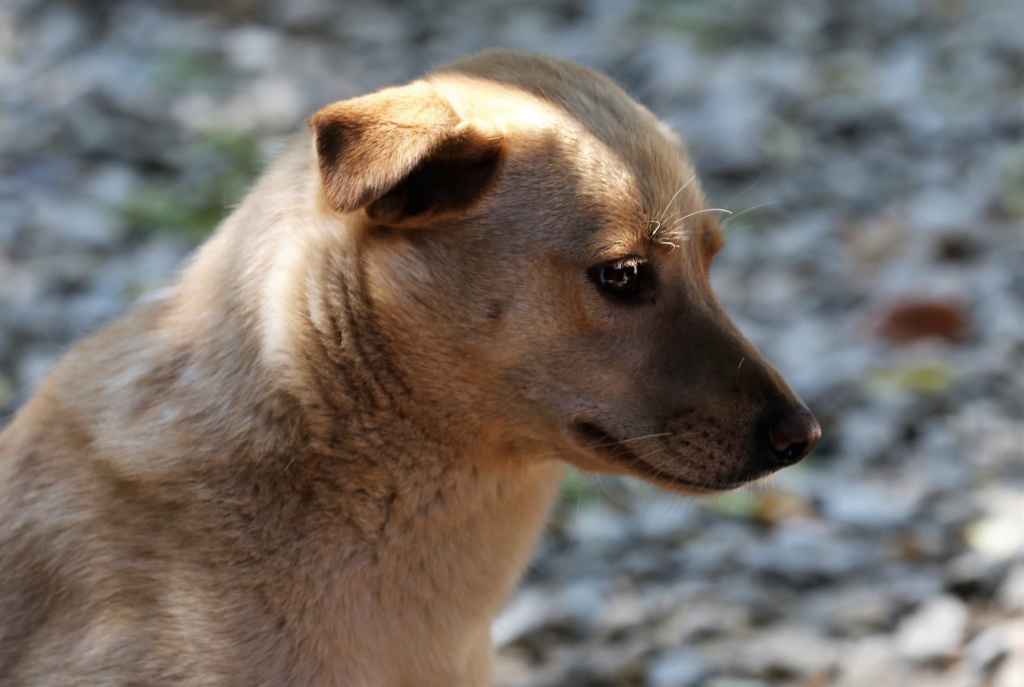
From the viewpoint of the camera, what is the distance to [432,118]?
2.60 metres

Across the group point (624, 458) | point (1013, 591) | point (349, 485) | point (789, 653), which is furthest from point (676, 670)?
point (349, 485)

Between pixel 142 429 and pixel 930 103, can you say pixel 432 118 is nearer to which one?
pixel 142 429

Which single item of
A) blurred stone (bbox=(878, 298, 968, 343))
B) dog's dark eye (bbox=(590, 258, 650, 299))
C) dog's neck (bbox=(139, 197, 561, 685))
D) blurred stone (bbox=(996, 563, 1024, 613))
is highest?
dog's dark eye (bbox=(590, 258, 650, 299))

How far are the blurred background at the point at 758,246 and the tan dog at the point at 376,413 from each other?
2.07 ft

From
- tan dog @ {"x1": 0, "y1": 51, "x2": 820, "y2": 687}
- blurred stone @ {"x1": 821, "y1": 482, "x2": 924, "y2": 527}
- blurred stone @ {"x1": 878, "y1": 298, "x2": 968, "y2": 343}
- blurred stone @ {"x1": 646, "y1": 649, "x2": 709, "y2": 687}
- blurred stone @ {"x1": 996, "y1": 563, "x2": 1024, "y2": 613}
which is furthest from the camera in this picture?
blurred stone @ {"x1": 878, "y1": 298, "x2": 968, "y2": 343}

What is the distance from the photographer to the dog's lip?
2.78 m

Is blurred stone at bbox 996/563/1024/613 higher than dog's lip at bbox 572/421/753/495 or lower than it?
lower

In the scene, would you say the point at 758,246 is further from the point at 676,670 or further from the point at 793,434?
the point at 793,434

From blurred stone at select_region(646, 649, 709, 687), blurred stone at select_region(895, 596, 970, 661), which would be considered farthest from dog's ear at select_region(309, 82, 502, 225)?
blurred stone at select_region(895, 596, 970, 661)

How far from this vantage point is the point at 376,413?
2.76 meters

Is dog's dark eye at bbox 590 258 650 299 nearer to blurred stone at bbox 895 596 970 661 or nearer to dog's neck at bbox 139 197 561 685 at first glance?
dog's neck at bbox 139 197 561 685

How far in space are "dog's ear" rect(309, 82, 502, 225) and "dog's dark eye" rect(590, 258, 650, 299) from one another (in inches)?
12.0

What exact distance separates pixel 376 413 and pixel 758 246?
13.1 ft

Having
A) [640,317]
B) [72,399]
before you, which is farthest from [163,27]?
[640,317]
